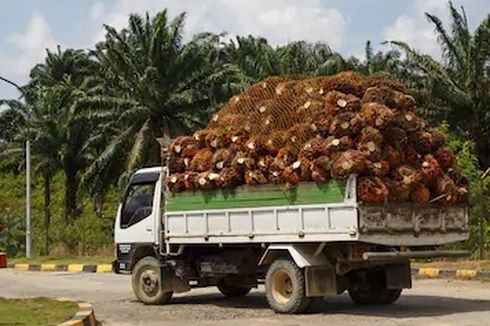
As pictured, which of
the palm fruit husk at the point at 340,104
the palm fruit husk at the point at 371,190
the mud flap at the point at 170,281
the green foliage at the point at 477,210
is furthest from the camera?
the green foliage at the point at 477,210

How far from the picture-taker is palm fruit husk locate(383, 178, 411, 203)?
11859 mm

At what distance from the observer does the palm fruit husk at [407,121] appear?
12.5 meters

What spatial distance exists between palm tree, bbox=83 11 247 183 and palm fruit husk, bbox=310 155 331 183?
1994 centimetres

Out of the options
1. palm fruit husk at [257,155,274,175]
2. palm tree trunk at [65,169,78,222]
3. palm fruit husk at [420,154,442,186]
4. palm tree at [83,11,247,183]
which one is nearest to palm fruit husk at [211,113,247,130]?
palm fruit husk at [257,155,274,175]

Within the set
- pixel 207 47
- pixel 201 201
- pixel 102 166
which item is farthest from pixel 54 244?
pixel 201 201

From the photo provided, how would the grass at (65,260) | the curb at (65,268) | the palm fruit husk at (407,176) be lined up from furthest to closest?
the grass at (65,260), the curb at (65,268), the palm fruit husk at (407,176)

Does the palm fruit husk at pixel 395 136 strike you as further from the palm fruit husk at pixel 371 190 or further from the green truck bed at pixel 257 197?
the green truck bed at pixel 257 197

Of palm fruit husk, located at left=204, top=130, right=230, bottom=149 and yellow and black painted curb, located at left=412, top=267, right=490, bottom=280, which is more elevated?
palm fruit husk, located at left=204, top=130, right=230, bottom=149

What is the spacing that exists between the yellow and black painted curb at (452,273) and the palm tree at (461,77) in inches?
447

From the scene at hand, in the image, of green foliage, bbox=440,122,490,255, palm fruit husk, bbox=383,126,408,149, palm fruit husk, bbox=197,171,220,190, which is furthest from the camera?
green foliage, bbox=440,122,490,255

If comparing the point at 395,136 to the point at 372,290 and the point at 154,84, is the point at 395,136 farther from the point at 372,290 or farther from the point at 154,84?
the point at 154,84

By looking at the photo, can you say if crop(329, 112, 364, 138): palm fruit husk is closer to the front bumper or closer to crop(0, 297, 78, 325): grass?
the front bumper

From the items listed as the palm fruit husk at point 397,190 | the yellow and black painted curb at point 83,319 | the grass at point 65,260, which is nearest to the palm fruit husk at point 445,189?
the palm fruit husk at point 397,190

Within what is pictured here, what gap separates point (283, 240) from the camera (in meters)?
12.5
